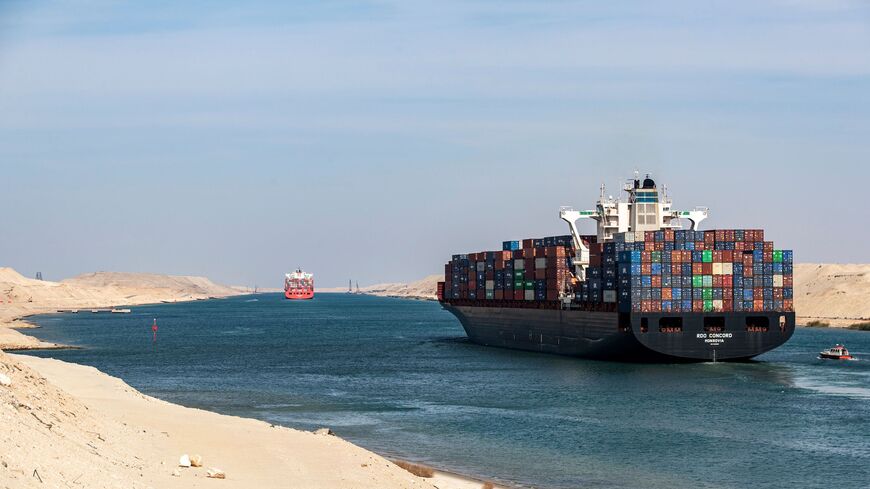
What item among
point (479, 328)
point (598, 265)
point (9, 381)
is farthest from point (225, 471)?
point (479, 328)

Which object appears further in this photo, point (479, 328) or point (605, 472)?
point (479, 328)

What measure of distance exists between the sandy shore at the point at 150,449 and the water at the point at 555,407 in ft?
25.4

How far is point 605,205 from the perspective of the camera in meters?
108

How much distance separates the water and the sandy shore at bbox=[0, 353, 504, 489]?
25.4 feet

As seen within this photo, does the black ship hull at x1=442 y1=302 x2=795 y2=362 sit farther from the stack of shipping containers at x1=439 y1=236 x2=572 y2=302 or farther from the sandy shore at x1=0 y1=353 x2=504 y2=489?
the sandy shore at x1=0 y1=353 x2=504 y2=489

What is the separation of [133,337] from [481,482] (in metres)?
112

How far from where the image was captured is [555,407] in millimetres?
62812

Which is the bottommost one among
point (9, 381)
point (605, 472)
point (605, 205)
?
point (605, 472)

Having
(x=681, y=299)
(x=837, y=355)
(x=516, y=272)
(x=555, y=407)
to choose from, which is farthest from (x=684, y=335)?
(x=516, y=272)

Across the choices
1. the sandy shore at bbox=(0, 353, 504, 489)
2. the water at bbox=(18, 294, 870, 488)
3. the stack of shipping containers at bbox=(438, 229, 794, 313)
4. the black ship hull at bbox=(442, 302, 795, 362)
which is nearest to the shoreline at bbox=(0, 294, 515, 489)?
the sandy shore at bbox=(0, 353, 504, 489)

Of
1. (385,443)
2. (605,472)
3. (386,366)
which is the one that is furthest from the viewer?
(386,366)

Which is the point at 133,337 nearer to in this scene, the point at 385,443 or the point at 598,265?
the point at 598,265

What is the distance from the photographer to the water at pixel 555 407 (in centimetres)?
4356

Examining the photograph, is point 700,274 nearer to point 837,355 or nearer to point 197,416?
point 837,355
